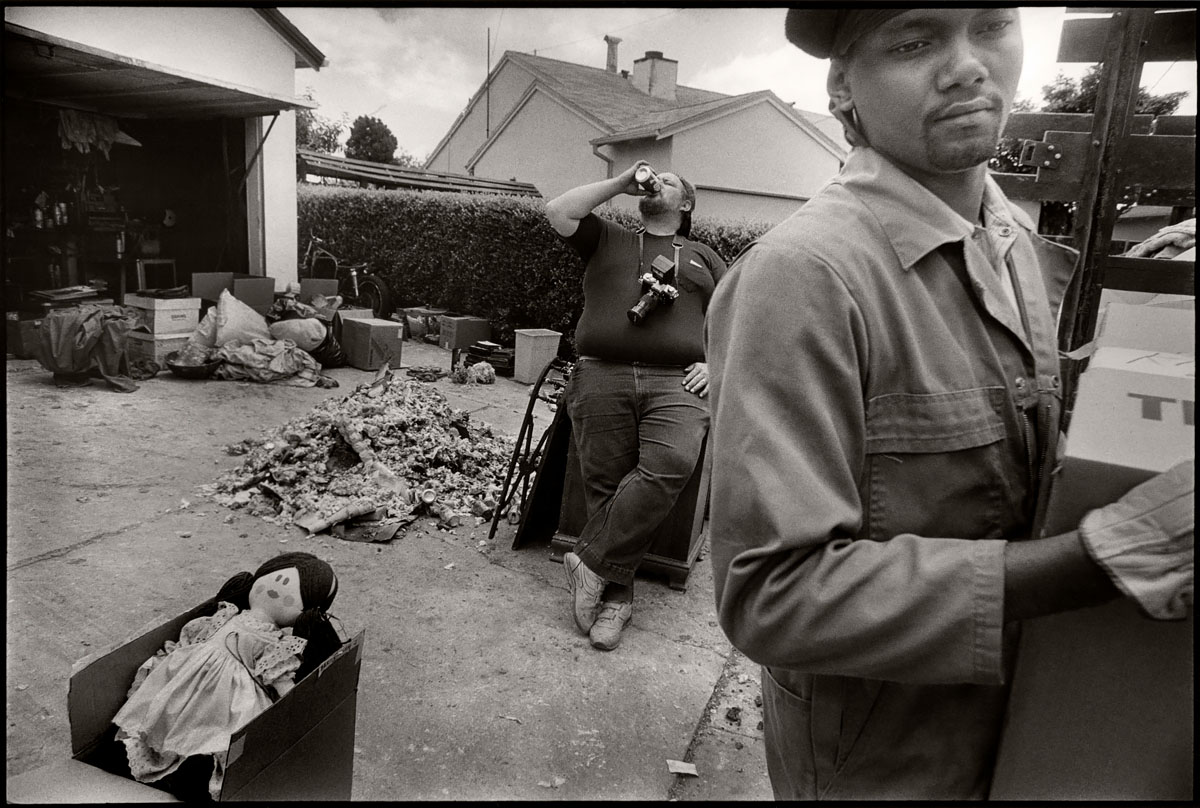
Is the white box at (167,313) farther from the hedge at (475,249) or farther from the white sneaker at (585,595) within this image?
the white sneaker at (585,595)

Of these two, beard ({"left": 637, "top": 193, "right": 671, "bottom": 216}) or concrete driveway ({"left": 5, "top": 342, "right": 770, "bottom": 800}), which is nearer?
concrete driveway ({"left": 5, "top": 342, "right": 770, "bottom": 800})

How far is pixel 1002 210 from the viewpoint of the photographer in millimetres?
1129

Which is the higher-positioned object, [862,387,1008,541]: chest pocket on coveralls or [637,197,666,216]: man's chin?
[637,197,666,216]: man's chin

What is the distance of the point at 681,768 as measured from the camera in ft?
8.03

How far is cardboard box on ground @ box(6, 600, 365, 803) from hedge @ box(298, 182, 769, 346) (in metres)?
6.96

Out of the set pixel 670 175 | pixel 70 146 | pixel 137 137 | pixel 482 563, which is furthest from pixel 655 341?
pixel 137 137

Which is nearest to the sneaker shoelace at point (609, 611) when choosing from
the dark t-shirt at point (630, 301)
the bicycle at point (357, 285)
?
the dark t-shirt at point (630, 301)

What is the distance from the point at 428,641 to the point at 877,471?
100 inches

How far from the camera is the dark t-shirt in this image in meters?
3.45

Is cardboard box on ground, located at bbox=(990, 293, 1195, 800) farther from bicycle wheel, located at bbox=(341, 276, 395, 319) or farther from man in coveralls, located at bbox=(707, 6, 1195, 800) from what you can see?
bicycle wheel, located at bbox=(341, 276, 395, 319)

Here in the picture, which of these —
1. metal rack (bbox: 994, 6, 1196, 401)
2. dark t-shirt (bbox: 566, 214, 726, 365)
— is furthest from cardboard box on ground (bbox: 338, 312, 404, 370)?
metal rack (bbox: 994, 6, 1196, 401)

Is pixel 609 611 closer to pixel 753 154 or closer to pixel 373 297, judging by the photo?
pixel 373 297

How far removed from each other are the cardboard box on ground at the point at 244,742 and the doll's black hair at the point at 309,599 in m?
0.11

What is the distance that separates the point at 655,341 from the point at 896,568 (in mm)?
2666
